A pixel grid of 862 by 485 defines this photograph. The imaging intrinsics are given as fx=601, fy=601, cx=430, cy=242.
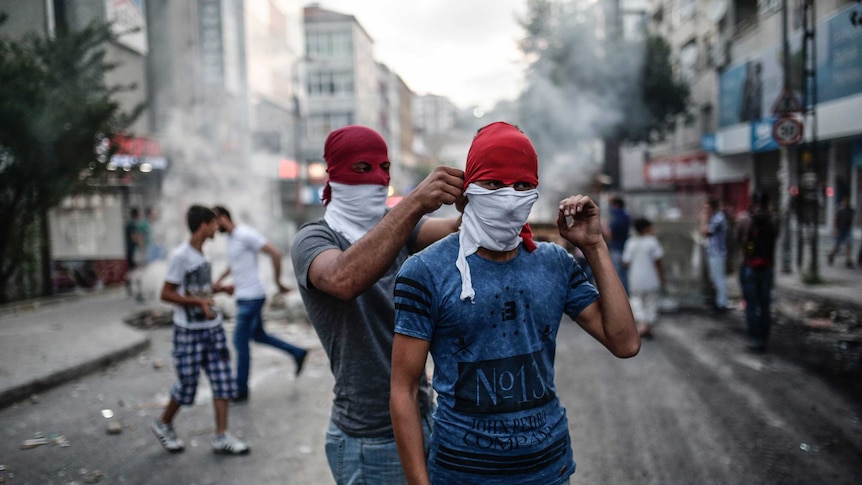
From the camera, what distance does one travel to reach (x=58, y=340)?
308 inches

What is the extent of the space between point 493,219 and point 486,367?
40cm

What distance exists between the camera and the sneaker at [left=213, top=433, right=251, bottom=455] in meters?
4.28

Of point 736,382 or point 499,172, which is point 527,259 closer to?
point 499,172

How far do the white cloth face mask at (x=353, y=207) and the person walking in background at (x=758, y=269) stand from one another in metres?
5.94

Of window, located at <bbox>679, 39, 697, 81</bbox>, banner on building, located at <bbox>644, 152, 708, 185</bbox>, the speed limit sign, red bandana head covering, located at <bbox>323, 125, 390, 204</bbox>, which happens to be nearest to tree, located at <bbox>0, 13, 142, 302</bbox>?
red bandana head covering, located at <bbox>323, 125, 390, 204</bbox>

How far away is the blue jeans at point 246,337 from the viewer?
18.2 feet

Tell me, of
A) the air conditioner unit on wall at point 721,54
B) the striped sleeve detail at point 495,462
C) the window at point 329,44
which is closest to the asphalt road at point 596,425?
the striped sleeve detail at point 495,462

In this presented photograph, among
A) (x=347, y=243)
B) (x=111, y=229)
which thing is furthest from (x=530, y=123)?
(x=347, y=243)

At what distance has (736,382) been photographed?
566 centimetres

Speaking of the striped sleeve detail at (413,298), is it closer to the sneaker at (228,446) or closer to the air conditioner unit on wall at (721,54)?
the sneaker at (228,446)

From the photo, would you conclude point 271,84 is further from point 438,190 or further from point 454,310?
point 454,310

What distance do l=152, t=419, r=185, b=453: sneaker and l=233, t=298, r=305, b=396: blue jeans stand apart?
93cm

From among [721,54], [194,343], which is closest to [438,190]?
[194,343]

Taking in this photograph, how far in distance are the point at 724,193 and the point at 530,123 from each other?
9075mm
